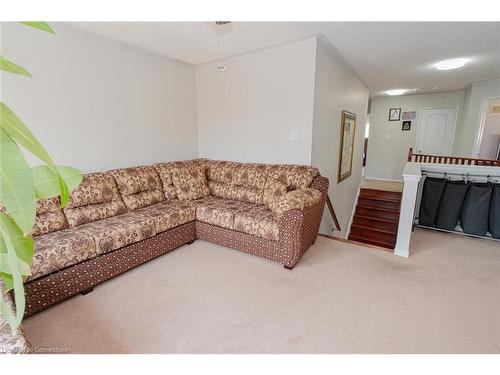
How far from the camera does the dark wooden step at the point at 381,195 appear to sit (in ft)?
16.9

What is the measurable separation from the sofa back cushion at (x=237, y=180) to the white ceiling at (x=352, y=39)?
1498mm

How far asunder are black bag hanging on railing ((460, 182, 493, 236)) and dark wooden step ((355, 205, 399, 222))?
51.2 inches

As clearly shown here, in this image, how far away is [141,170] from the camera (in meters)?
3.14

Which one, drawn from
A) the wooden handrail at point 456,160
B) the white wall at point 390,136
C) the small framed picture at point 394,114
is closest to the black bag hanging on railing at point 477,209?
the wooden handrail at point 456,160

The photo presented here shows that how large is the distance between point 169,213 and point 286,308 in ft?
5.05

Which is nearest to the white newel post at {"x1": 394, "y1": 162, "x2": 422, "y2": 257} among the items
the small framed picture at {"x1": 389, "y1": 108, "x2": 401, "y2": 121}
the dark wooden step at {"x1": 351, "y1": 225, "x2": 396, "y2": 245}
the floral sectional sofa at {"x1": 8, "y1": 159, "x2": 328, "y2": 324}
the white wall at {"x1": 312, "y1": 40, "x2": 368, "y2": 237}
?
the floral sectional sofa at {"x1": 8, "y1": 159, "x2": 328, "y2": 324}

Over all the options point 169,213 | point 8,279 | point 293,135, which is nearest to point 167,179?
point 169,213

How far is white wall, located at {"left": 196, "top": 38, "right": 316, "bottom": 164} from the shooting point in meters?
3.09

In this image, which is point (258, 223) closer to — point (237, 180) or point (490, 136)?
point (237, 180)

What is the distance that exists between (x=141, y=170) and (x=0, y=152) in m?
3.06

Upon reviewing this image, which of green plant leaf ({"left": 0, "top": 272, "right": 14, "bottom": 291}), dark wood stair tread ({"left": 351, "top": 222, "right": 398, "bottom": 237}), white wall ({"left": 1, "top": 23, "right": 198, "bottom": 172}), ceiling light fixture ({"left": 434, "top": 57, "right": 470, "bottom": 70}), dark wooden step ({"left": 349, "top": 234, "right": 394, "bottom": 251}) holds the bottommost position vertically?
dark wooden step ({"left": 349, "top": 234, "right": 394, "bottom": 251})

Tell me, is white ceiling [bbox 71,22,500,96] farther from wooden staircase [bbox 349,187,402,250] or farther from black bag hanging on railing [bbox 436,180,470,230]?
wooden staircase [bbox 349,187,402,250]
